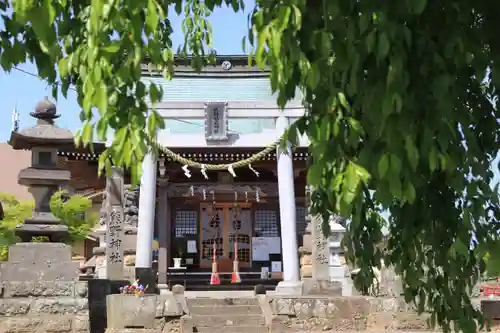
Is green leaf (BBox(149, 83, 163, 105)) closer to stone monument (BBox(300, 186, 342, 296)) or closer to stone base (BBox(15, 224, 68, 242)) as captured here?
stone base (BBox(15, 224, 68, 242))

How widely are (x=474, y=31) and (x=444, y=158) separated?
2.82ft

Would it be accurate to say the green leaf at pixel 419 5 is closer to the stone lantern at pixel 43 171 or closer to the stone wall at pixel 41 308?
the stone wall at pixel 41 308

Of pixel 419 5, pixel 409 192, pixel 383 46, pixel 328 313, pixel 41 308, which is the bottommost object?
pixel 328 313

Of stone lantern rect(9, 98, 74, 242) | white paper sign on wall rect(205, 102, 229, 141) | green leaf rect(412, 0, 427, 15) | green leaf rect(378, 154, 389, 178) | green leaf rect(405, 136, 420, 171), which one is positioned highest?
white paper sign on wall rect(205, 102, 229, 141)

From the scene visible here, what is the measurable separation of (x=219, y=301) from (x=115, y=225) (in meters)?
3.59

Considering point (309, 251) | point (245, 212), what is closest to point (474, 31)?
point (309, 251)

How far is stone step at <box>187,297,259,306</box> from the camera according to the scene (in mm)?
15352

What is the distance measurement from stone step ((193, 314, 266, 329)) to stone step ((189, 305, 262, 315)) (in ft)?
1.13

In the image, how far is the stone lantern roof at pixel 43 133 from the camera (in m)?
10.5

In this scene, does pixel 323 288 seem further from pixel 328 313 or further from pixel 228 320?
pixel 228 320

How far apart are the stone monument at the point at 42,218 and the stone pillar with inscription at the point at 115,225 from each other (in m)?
5.76

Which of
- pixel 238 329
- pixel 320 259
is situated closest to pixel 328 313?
pixel 238 329

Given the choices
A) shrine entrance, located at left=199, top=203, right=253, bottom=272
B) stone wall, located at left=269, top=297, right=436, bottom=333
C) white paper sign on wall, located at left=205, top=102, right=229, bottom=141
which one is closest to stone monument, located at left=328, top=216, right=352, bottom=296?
stone wall, located at left=269, top=297, right=436, bottom=333

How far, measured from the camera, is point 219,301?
15.5 m
